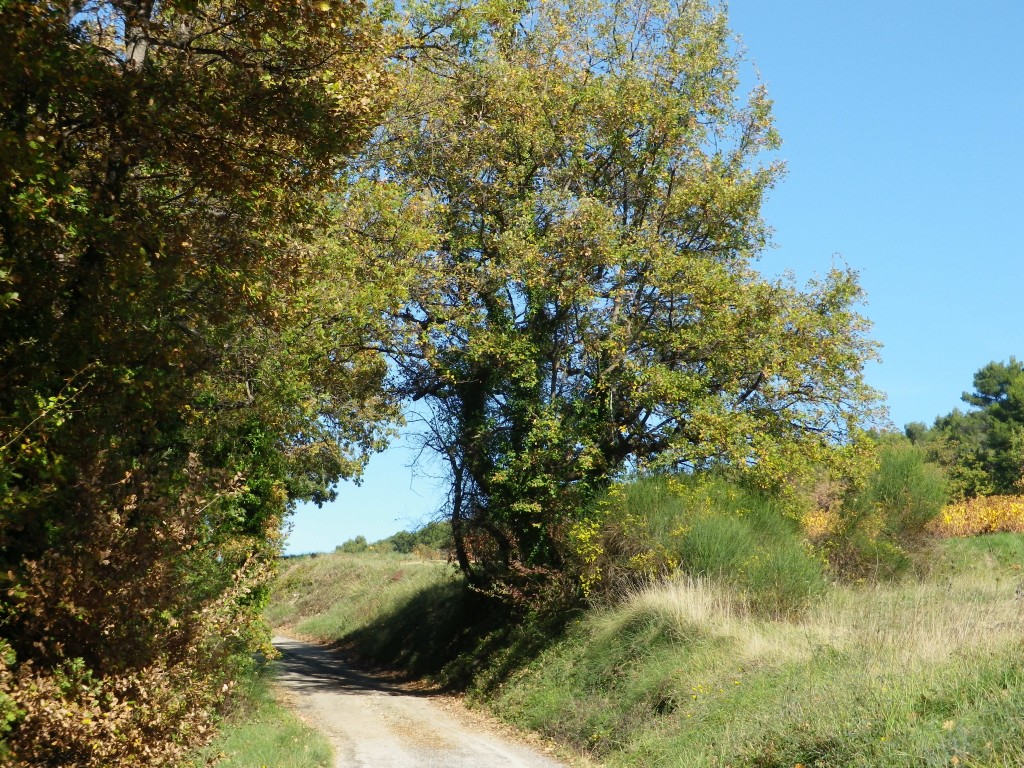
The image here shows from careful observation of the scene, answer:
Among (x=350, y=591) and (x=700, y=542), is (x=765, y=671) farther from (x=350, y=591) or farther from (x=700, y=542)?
(x=350, y=591)

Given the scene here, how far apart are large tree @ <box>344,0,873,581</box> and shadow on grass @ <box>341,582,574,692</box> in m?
1.74

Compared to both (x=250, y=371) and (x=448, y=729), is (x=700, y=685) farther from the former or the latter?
(x=250, y=371)

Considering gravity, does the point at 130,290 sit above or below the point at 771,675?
above

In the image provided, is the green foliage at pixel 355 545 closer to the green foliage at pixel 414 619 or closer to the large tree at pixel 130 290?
the green foliage at pixel 414 619

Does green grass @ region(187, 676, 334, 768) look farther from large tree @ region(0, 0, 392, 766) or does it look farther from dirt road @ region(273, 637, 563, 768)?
large tree @ region(0, 0, 392, 766)

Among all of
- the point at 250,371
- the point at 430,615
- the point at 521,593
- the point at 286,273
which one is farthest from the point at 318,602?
the point at 286,273

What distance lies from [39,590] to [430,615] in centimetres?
2451

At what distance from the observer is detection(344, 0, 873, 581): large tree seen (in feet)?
66.9

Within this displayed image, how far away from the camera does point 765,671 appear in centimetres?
1260

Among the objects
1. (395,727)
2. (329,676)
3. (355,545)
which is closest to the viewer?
(395,727)

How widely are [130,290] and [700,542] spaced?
13.0 meters

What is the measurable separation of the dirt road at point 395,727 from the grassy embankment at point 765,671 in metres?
0.94

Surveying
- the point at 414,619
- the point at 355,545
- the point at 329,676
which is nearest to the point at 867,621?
the point at 329,676

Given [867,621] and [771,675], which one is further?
[867,621]
